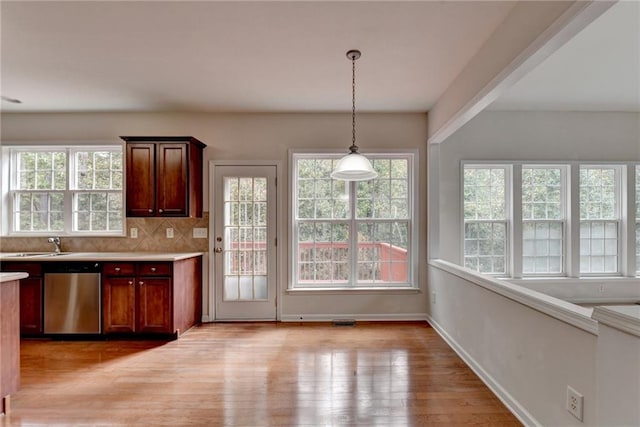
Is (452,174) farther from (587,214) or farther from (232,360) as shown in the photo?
(232,360)

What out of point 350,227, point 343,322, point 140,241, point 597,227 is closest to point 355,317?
point 343,322

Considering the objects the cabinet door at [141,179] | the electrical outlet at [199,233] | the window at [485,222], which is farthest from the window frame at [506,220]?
the cabinet door at [141,179]

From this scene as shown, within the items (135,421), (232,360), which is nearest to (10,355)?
(135,421)

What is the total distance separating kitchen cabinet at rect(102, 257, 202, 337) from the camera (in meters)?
3.57

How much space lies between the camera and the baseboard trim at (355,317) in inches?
165

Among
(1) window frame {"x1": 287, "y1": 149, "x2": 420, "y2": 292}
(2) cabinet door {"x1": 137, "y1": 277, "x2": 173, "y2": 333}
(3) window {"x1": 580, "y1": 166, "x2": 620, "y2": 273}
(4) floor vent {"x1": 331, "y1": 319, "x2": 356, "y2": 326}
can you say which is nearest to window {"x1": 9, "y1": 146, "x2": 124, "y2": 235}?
(2) cabinet door {"x1": 137, "y1": 277, "x2": 173, "y2": 333}

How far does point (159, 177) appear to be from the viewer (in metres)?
3.89

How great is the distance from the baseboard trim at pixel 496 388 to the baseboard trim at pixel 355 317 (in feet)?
2.31

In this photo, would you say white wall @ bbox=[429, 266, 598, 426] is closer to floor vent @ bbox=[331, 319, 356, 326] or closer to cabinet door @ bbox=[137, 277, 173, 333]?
floor vent @ bbox=[331, 319, 356, 326]

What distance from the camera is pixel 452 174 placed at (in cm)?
425

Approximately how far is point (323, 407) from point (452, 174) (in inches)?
125

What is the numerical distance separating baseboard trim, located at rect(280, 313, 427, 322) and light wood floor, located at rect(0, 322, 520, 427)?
0.46 m

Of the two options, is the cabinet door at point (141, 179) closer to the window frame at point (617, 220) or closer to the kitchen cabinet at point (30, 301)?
the kitchen cabinet at point (30, 301)

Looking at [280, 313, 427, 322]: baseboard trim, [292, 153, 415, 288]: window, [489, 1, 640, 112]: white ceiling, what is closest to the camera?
[489, 1, 640, 112]: white ceiling
